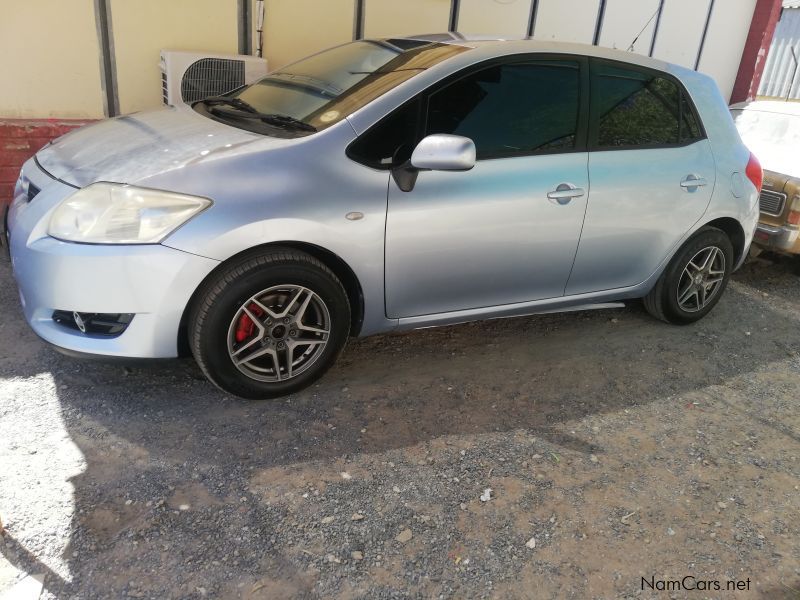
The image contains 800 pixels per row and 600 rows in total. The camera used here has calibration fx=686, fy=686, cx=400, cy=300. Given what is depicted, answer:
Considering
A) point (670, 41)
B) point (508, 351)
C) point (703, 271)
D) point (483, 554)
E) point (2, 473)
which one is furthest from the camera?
point (670, 41)

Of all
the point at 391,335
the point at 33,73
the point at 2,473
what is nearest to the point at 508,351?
the point at 391,335

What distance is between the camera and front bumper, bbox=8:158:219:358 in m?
2.86

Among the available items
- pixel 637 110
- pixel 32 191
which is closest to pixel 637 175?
pixel 637 110

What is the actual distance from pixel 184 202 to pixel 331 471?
130 cm

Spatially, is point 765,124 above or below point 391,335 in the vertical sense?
above

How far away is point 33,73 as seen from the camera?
5262 millimetres

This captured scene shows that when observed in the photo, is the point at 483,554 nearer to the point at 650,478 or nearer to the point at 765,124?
the point at 650,478

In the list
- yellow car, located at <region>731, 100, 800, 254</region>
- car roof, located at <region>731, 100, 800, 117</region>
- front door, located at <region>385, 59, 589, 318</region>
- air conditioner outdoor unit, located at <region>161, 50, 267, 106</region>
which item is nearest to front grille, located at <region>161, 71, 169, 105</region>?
air conditioner outdoor unit, located at <region>161, 50, 267, 106</region>

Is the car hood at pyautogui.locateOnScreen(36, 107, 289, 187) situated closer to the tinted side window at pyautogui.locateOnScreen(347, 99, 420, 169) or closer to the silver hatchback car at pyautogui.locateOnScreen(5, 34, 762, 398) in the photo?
the silver hatchback car at pyautogui.locateOnScreen(5, 34, 762, 398)

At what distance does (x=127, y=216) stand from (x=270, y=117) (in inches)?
40.2

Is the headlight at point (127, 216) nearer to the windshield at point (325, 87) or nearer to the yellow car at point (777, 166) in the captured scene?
the windshield at point (325, 87)

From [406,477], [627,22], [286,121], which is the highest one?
[627,22]

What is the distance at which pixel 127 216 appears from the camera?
2889 mm

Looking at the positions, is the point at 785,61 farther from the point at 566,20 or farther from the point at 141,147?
the point at 141,147
